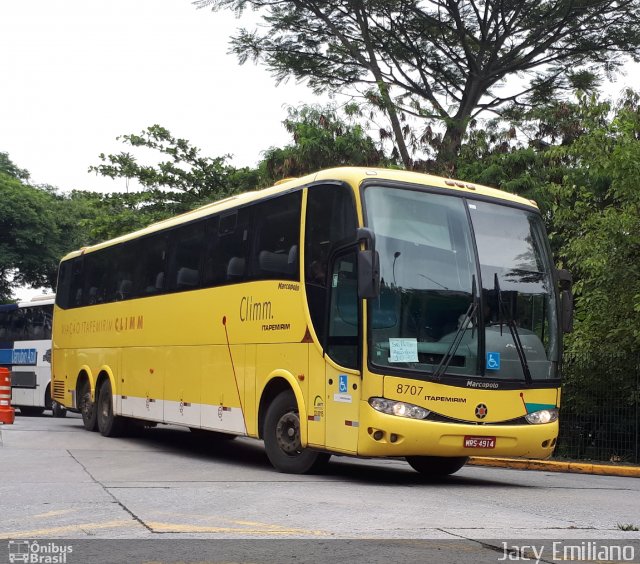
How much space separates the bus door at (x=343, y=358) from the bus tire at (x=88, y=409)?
942cm

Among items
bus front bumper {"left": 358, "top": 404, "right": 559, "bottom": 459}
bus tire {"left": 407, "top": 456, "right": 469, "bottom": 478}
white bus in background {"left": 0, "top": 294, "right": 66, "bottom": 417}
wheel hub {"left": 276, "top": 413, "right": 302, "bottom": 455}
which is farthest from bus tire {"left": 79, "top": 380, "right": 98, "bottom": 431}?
bus front bumper {"left": 358, "top": 404, "right": 559, "bottom": 459}

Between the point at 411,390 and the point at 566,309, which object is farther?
the point at 566,309

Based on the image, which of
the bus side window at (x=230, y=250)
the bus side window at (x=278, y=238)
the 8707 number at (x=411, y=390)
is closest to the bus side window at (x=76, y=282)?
the bus side window at (x=230, y=250)

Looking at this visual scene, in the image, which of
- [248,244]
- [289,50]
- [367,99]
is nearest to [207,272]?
[248,244]

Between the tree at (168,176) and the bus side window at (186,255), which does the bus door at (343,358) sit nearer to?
the bus side window at (186,255)

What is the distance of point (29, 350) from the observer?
29.7 metres

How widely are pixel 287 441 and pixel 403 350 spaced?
2202 millimetres

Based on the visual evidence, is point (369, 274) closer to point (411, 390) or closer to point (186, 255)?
point (411, 390)

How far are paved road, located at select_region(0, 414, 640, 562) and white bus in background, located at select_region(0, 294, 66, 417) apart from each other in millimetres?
14862

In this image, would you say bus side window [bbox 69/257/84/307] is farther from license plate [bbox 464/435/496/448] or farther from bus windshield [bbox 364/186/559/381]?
license plate [bbox 464/435/496/448]

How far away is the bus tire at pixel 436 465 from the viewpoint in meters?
12.6

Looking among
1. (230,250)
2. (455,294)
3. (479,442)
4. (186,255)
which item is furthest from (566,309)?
(186,255)

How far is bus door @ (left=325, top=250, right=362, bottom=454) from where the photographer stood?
35.3 ft

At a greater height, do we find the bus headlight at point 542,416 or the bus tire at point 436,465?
the bus headlight at point 542,416
